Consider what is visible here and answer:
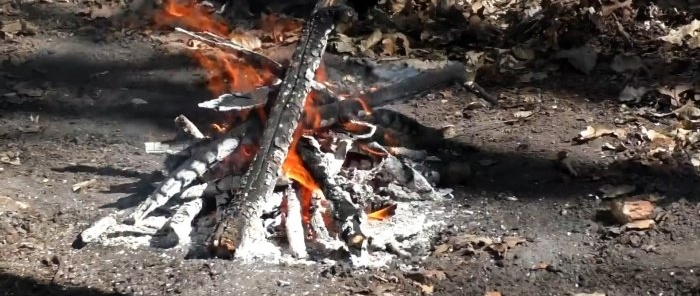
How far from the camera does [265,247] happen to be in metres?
4.50

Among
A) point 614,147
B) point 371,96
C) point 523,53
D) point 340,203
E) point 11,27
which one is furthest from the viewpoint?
point 11,27

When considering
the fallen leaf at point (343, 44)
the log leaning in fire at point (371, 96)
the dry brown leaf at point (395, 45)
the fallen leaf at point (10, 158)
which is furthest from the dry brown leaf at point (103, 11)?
the log leaning in fire at point (371, 96)

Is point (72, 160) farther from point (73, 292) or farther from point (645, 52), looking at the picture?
point (645, 52)

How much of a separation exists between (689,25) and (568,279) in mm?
3703

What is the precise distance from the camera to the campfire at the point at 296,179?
4516 mm

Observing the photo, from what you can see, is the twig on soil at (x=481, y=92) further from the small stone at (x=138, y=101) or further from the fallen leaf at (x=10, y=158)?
the fallen leaf at (x=10, y=158)

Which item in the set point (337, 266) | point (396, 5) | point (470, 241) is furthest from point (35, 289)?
point (396, 5)

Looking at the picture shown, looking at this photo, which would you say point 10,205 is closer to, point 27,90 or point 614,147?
point 27,90

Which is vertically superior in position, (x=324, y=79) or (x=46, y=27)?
(x=324, y=79)

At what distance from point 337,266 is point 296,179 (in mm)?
633

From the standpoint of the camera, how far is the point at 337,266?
4383 millimetres

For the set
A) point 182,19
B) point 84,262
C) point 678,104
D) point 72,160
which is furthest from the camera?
point 182,19

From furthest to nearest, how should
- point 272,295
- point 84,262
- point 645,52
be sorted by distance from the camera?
point 645,52
point 84,262
point 272,295

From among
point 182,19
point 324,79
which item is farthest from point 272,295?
point 182,19
